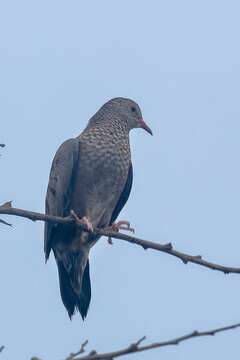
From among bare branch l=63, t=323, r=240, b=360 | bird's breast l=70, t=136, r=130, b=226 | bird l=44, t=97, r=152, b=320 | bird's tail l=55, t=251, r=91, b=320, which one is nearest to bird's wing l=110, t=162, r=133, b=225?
bird l=44, t=97, r=152, b=320

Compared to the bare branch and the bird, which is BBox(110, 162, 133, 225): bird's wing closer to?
the bird

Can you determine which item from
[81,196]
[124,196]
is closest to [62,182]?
[81,196]

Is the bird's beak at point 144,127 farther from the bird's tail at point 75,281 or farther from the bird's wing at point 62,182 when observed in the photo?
the bird's tail at point 75,281

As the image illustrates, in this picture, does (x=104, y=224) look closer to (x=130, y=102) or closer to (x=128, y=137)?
(x=128, y=137)

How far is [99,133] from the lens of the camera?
7180mm

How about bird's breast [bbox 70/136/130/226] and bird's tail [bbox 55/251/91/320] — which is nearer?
bird's tail [bbox 55/251/91/320]

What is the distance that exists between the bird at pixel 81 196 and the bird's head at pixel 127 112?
25.5 inches

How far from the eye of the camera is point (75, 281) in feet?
21.1

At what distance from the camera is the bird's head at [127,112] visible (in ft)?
25.7

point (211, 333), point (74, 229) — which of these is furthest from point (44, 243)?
point (211, 333)

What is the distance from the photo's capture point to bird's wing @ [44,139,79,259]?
6.64 metres

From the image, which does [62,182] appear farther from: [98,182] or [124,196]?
[124,196]

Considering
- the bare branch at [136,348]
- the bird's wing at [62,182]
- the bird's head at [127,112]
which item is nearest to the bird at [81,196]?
the bird's wing at [62,182]

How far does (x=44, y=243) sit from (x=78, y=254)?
0.29m
